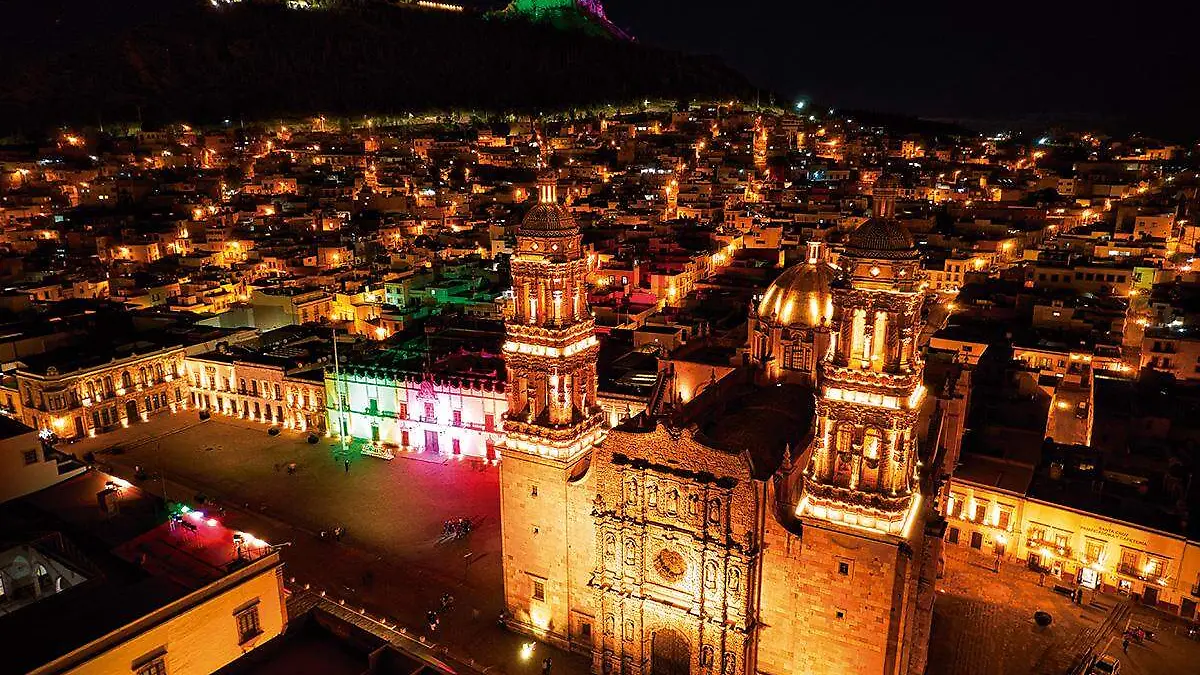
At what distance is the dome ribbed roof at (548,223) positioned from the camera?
104 feet

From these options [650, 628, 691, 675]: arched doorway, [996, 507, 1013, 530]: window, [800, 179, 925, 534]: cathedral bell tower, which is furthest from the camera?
[996, 507, 1013, 530]: window

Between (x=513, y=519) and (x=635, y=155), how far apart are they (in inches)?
5840

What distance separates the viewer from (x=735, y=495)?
27.8 metres

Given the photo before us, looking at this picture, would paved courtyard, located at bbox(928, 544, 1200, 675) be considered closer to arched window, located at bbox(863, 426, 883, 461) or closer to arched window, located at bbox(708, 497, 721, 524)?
arched window, located at bbox(708, 497, 721, 524)

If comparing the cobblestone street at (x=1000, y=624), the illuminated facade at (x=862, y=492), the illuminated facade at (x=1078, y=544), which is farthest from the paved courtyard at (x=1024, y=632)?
the illuminated facade at (x=862, y=492)

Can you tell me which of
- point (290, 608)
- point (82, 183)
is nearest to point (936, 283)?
point (290, 608)

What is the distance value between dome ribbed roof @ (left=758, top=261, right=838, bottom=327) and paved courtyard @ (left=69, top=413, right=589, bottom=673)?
19.2 metres

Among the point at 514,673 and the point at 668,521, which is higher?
the point at 668,521

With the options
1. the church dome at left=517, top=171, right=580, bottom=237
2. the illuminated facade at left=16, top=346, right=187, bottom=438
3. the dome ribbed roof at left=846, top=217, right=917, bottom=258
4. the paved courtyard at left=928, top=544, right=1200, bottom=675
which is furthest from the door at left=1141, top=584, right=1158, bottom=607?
the illuminated facade at left=16, top=346, right=187, bottom=438

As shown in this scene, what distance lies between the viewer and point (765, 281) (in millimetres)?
74750

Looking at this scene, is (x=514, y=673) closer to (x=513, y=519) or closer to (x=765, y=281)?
(x=513, y=519)

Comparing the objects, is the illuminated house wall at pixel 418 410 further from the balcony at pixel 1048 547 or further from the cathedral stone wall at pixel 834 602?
the balcony at pixel 1048 547

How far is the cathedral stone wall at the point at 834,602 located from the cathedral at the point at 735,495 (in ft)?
0.21

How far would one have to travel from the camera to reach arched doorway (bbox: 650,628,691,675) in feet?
102
